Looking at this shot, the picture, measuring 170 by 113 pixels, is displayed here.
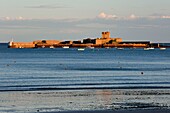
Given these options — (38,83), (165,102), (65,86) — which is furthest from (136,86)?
(165,102)

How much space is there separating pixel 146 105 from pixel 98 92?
9.77 m

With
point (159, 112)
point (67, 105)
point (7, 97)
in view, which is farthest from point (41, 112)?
point (7, 97)

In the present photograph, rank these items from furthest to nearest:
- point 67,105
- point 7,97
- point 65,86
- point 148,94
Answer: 1. point 65,86
2. point 148,94
3. point 7,97
4. point 67,105

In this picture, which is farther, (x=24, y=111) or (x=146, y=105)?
(x=146, y=105)

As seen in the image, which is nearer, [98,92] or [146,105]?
[146,105]

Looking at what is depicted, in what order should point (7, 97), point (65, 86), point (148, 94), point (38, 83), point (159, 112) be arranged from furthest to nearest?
1. point (38, 83)
2. point (65, 86)
3. point (148, 94)
4. point (7, 97)
5. point (159, 112)

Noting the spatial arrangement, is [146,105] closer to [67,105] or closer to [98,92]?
[67,105]

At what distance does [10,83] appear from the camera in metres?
53.3

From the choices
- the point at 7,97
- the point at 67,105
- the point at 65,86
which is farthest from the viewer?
the point at 65,86

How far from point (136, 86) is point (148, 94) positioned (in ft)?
27.2

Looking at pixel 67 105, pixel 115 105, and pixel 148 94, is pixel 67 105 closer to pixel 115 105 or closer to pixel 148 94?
pixel 115 105

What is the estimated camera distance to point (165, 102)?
118 feet

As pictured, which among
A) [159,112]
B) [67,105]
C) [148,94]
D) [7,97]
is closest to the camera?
[159,112]

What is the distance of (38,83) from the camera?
53062mm
